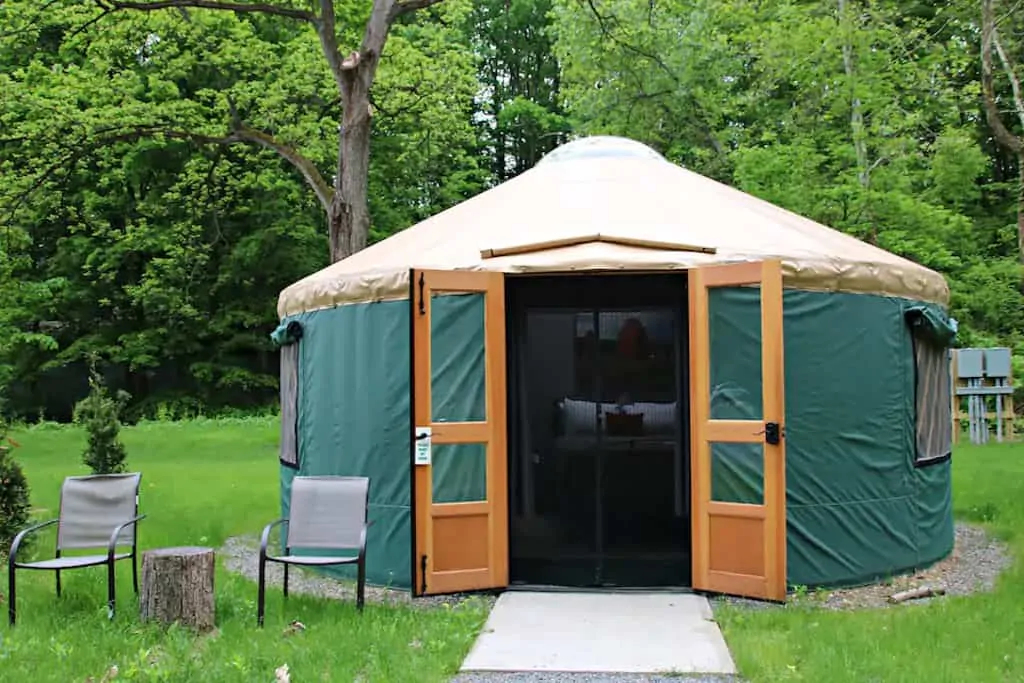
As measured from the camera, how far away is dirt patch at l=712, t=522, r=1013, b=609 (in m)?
4.68

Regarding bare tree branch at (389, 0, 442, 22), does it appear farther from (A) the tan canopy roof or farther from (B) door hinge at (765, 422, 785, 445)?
(B) door hinge at (765, 422, 785, 445)

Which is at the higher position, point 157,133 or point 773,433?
point 157,133

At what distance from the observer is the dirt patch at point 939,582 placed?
468cm

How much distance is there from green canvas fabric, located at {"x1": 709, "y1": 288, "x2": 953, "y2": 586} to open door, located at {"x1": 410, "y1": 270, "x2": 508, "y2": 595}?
1077mm

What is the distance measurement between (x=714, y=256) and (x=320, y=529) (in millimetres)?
2348

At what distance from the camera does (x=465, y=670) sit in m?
3.59

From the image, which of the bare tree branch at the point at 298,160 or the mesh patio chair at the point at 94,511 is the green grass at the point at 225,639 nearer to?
the mesh patio chair at the point at 94,511

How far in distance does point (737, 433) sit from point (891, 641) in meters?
1.16

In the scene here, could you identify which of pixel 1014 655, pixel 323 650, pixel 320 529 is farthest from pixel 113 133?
pixel 1014 655

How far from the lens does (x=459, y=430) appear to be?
4832mm

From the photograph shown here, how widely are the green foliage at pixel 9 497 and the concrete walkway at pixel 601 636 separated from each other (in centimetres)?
316

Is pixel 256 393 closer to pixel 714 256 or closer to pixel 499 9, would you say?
pixel 499 9

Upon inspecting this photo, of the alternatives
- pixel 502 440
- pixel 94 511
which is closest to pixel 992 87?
pixel 502 440

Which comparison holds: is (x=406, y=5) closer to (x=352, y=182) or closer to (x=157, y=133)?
(x=352, y=182)
